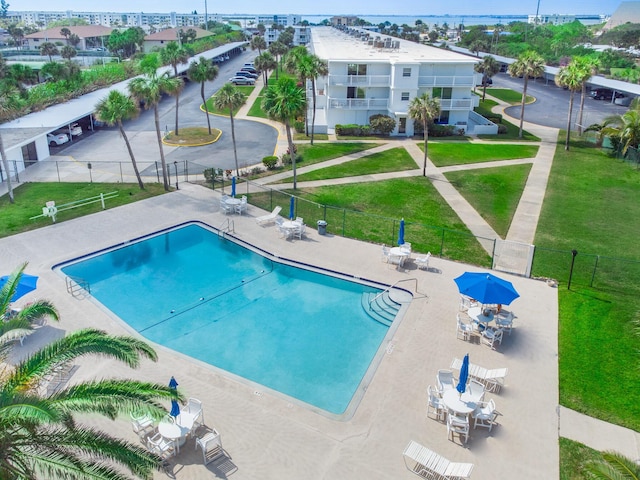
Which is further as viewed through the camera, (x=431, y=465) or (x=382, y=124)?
(x=382, y=124)

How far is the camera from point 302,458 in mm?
14250

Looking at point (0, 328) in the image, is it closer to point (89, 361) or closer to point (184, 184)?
point (89, 361)

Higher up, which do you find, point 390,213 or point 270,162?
point 270,162

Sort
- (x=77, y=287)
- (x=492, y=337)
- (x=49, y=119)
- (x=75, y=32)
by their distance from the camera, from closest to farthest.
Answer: (x=492, y=337) < (x=77, y=287) < (x=49, y=119) < (x=75, y=32)

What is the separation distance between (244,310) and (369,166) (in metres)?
22.3

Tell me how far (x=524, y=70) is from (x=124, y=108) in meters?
38.0

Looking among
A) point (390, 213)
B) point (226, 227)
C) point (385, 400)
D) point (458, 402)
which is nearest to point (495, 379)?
point (458, 402)

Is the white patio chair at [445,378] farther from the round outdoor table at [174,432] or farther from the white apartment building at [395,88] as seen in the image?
the white apartment building at [395,88]

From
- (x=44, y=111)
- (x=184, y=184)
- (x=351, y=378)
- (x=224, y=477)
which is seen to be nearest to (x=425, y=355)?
(x=351, y=378)

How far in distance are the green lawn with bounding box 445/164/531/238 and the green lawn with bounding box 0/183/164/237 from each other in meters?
21.2

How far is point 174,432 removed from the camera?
14.2m

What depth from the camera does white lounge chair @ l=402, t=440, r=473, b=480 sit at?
43.7 ft

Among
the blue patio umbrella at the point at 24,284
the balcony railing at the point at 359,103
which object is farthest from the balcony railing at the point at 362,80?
the blue patio umbrella at the point at 24,284

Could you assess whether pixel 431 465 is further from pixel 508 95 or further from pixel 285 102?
pixel 508 95
